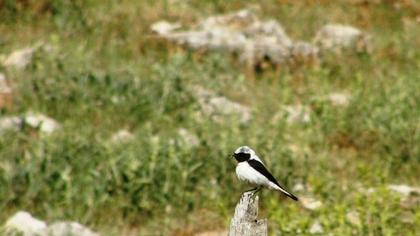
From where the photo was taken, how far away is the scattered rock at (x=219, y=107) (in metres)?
12.3

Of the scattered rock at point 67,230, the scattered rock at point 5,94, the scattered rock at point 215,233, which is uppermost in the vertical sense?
the scattered rock at point 5,94

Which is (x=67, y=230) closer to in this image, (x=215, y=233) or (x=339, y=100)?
(x=215, y=233)

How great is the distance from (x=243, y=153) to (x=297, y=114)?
6.05m

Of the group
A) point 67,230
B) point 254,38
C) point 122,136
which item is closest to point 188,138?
point 122,136

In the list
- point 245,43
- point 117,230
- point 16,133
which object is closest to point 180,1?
point 245,43

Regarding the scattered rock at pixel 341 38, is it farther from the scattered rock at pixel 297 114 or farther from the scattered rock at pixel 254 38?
the scattered rock at pixel 297 114

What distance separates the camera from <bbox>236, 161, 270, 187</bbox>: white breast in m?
6.57

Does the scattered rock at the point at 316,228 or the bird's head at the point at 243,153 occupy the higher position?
the scattered rock at the point at 316,228

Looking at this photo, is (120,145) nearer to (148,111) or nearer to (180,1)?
(148,111)

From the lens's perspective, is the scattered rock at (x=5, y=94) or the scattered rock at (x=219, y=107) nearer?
the scattered rock at (x=5, y=94)

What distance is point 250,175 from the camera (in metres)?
6.58

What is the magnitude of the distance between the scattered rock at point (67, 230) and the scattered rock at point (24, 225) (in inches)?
3.7

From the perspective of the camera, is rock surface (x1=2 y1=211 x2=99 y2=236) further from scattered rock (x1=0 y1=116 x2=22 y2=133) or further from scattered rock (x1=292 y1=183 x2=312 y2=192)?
scattered rock (x1=292 y1=183 x2=312 y2=192)

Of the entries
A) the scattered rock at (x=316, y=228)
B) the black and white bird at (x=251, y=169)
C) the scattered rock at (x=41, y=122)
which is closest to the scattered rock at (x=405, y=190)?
the scattered rock at (x=316, y=228)
